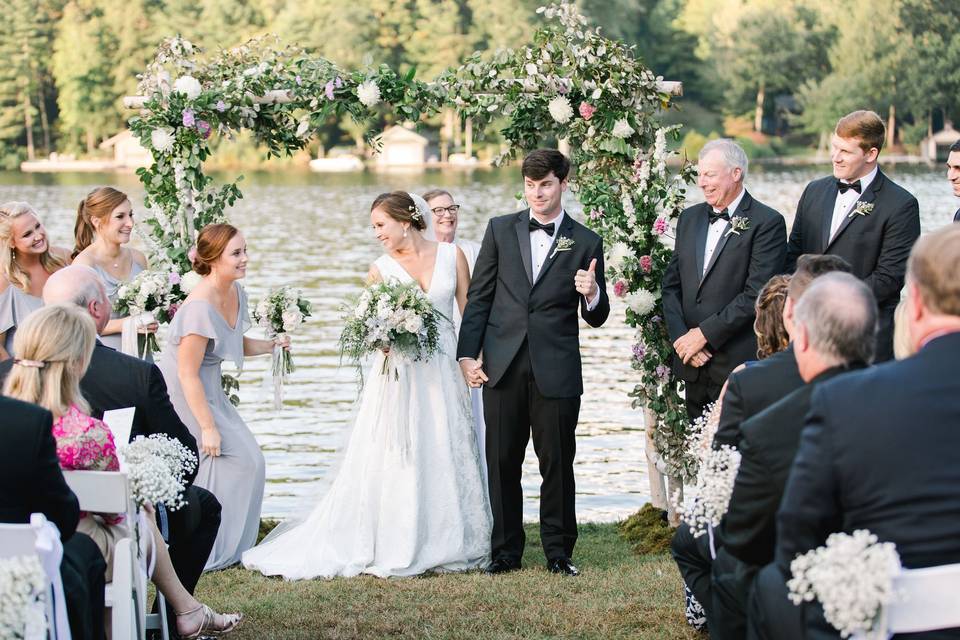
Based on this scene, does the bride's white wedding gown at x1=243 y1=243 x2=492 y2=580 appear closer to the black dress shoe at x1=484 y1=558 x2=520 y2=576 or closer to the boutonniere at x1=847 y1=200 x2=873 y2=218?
the black dress shoe at x1=484 y1=558 x2=520 y2=576

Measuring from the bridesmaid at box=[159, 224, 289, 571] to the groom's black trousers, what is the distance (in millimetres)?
1408

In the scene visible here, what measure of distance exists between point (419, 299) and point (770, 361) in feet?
9.78

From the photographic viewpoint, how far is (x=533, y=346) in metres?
6.84

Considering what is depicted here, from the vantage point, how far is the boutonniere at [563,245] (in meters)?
6.84

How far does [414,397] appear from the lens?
285 inches

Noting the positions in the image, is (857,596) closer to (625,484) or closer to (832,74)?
(625,484)

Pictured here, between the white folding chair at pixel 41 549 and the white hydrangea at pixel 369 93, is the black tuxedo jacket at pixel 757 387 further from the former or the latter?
the white hydrangea at pixel 369 93

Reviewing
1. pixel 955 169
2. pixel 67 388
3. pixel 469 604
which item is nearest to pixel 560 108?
pixel 955 169

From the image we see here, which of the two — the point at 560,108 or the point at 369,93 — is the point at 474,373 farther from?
the point at 369,93

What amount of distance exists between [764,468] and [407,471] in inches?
140

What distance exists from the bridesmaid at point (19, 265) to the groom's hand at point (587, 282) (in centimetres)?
314

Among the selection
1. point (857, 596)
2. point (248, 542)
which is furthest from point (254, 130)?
point (857, 596)

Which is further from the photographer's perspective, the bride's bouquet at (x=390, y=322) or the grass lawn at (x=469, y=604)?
the bride's bouquet at (x=390, y=322)

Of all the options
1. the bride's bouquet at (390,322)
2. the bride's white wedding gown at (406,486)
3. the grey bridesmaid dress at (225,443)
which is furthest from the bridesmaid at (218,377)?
the bride's bouquet at (390,322)
